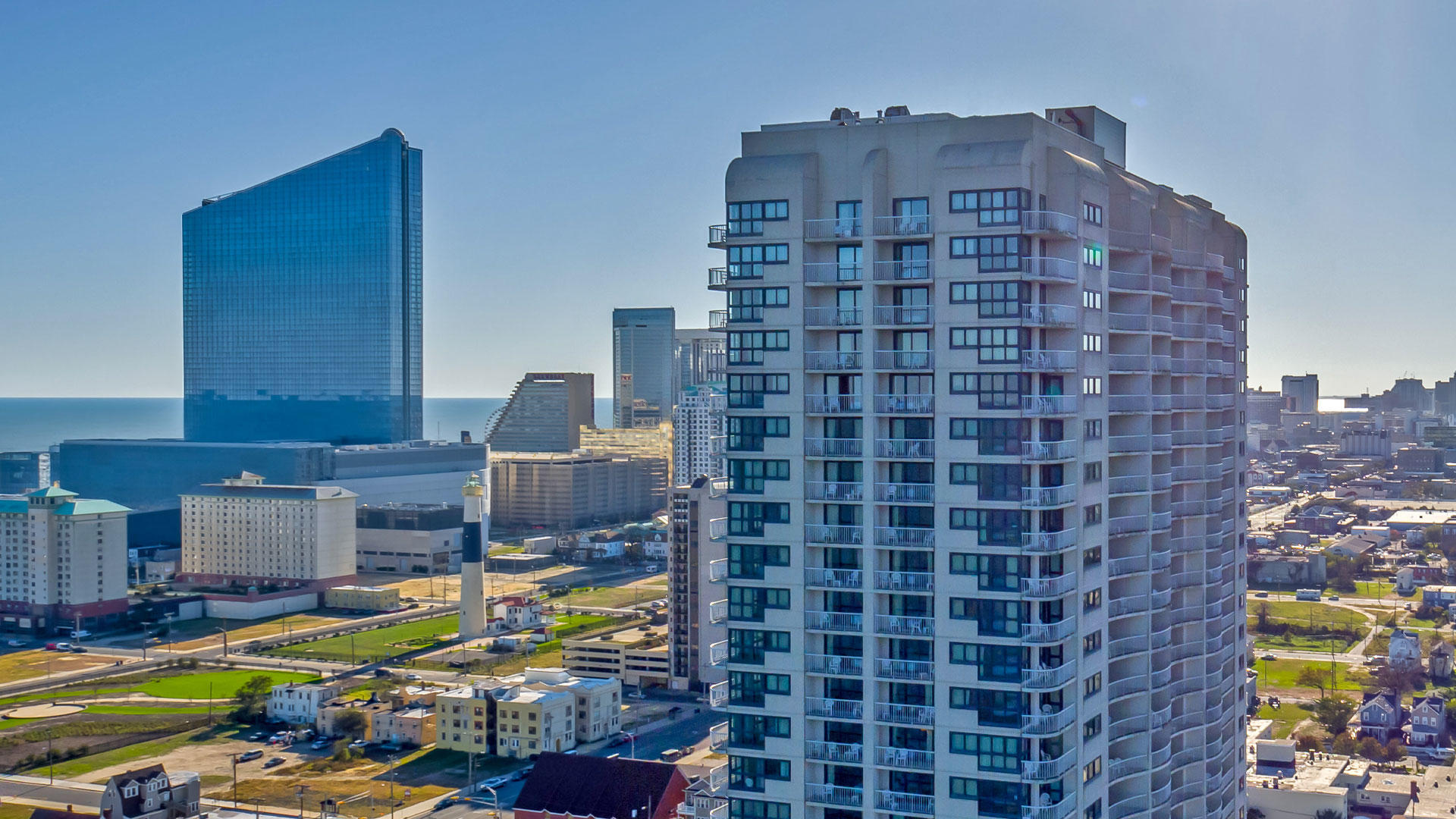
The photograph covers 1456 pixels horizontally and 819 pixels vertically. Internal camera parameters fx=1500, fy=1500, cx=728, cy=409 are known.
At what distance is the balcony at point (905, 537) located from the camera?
2941 centimetres

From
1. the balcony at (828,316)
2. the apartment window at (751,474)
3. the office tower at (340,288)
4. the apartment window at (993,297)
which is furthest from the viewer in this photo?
the office tower at (340,288)

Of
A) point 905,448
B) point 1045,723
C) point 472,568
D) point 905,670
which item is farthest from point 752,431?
point 472,568

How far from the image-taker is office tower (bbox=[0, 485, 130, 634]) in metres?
125

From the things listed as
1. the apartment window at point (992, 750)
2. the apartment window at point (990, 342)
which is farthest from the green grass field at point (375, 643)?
the apartment window at point (990, 342)

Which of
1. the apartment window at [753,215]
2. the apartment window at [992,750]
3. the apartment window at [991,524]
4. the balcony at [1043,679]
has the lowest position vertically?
the apartment window at [992,750]

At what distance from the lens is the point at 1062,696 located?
97.7ft

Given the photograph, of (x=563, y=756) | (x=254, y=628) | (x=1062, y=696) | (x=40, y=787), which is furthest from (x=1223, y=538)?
(x=254, y=628)

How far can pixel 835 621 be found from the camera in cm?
2994

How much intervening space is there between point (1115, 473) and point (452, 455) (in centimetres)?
16260

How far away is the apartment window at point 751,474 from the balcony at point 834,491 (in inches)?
28.4

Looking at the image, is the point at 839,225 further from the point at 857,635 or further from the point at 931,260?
the point at 857,635

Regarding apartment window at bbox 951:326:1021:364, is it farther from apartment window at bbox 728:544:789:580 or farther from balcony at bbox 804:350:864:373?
apartment window at bbox 728:544:789:580

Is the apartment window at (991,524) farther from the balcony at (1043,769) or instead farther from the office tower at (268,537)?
the office tower at (268,537)

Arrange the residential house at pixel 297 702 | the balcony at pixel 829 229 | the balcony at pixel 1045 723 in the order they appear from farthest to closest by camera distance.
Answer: the residential house at pixel 297 702, the balcony at pixel 829 229, the balcony at pixel 1045 723
